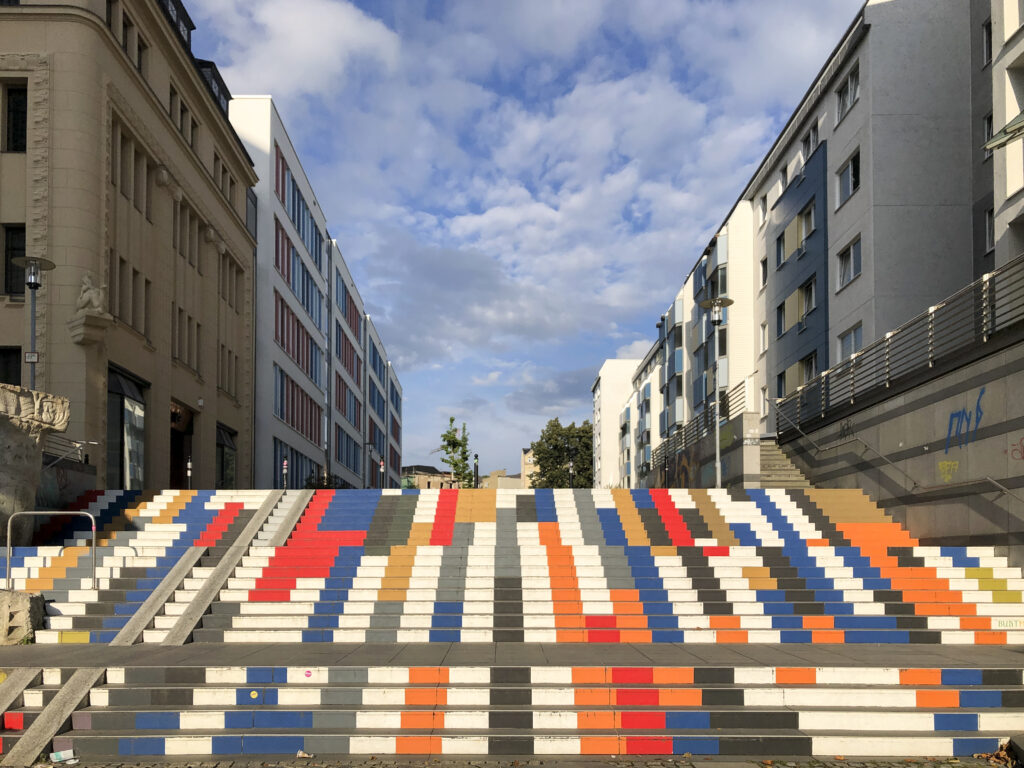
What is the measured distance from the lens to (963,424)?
53.4ft

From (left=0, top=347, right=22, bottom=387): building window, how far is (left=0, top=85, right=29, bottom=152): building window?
16.4 feet

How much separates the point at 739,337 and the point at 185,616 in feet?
105

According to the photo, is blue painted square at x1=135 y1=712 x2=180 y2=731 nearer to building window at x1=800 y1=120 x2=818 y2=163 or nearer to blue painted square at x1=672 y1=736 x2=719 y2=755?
blue painted square at x1=672 y1=736 x2=719 y2=755

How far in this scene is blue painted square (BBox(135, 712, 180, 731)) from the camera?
368 inches

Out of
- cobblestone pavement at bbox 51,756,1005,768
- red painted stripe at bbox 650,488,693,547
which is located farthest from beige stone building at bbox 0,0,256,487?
cobblestone pavement at bbox 51,756,1005,768

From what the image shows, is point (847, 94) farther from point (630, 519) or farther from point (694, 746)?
point (694, 746)

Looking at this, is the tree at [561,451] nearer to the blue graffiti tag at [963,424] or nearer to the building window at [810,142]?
the building window at [810,142]

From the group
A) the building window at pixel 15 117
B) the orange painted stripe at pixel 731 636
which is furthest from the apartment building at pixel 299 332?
the orange painted stripe at pixel 731 636

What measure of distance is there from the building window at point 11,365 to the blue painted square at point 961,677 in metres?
21.8

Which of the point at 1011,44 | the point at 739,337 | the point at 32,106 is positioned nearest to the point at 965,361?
the point at 1011,44

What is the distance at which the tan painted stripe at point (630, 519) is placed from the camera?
17266 millimetres

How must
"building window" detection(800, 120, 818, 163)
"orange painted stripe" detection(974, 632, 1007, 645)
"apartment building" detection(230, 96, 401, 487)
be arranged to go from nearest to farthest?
"orange painted stripe" detection(974, 632, 1007, 645)
"building window" detection(800, 120, 818, 163)
"apartment building" detection(230, 96, 401, 487)

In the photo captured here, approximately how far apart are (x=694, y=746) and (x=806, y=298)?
27.0 metres

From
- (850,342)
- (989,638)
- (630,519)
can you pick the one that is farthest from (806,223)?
(989,638)
